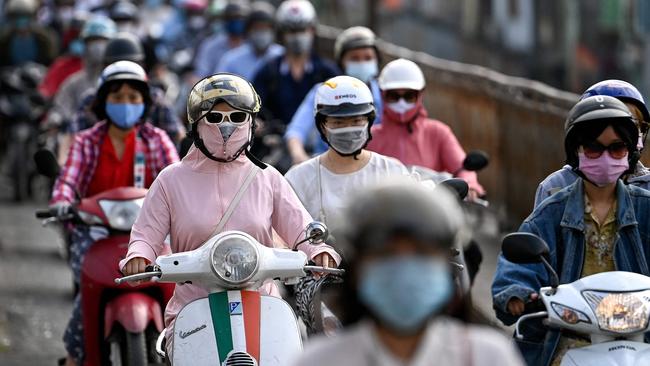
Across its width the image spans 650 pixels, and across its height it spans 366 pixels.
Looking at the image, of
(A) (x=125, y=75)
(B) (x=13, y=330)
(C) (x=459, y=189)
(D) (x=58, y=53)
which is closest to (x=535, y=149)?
(B) (x=13, y=330)

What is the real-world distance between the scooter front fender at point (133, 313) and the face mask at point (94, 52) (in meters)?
5.81

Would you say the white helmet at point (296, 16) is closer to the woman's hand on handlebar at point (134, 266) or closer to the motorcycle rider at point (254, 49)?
the motorcycle rider at point (254, 49)

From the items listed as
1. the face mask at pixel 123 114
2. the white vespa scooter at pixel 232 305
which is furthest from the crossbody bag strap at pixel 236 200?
the face mask at pixel 123 114

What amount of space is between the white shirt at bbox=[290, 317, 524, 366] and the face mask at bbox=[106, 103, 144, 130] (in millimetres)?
5555

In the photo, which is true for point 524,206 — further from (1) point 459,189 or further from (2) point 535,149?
(1) point 459,189

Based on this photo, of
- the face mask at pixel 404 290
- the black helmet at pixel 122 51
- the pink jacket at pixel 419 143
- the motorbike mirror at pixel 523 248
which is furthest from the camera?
the black helmet at pixel 122 51

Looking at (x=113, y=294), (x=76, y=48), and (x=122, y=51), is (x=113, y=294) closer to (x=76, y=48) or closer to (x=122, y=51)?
(x=122, y=51)

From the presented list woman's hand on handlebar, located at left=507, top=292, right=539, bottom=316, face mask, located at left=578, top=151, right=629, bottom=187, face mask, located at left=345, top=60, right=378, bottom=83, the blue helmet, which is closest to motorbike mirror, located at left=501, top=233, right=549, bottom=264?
woman's hand on handlebar, located at left=507, top=292, right=539, bottom=316

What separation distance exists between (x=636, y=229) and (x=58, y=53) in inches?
713

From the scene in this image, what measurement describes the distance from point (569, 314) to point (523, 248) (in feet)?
1.16

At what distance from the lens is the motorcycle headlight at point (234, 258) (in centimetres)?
706

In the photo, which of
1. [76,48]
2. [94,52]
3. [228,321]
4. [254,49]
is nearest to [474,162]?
[228,321]

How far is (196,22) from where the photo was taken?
27891 millimetres

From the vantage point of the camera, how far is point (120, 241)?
9438 millimetres
